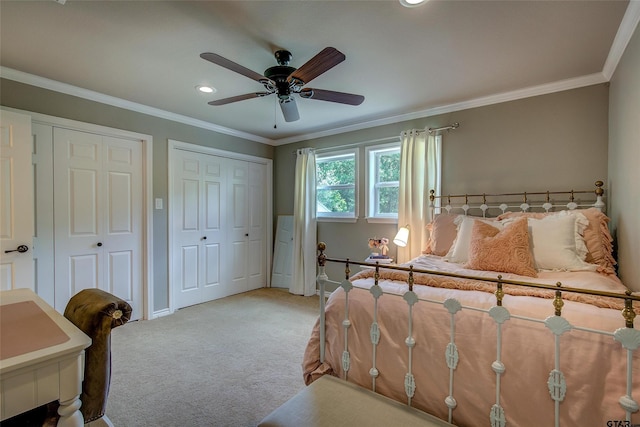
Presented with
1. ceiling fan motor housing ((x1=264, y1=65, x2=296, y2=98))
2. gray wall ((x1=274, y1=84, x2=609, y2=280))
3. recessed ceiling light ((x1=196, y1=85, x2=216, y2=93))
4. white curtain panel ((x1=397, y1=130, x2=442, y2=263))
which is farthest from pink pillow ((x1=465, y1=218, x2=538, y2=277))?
recessed ceiling light ((x1=196, y1=85, x2=216, y2=93))

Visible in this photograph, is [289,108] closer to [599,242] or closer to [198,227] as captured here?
[198,227]

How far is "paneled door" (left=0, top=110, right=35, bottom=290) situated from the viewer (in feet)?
7.63

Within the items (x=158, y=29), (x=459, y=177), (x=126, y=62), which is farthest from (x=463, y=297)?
(x=126, y=62)

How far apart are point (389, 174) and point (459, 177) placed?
0.88m

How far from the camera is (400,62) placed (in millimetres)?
2311

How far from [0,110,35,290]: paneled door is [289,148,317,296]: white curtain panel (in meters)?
2.85

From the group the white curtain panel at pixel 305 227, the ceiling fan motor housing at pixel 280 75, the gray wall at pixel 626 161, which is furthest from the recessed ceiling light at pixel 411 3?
the white curtain panel at pixel 305 227

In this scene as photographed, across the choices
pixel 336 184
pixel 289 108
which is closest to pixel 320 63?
pixel 289 108

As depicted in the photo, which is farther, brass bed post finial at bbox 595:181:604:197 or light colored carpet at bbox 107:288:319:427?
brass bed post finial at bbox 595:181:604:197

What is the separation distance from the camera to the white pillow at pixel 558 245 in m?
2.03

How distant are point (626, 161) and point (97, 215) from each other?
14.7 ft

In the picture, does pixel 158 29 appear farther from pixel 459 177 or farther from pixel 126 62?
pixel 459 177

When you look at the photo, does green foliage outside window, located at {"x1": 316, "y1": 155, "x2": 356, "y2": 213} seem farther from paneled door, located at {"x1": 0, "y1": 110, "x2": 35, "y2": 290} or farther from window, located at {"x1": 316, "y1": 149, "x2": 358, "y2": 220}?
paneled door, located at {"x1": 0, "y1": 110, "x2": 35, "y2": 290}

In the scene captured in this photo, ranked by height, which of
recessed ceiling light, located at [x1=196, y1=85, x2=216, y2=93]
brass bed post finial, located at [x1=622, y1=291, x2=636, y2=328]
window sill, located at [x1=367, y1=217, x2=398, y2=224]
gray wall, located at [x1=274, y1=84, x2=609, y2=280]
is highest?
recessed ceiling light, located at [x1=196, y1=85, x2=216, y2=93]
